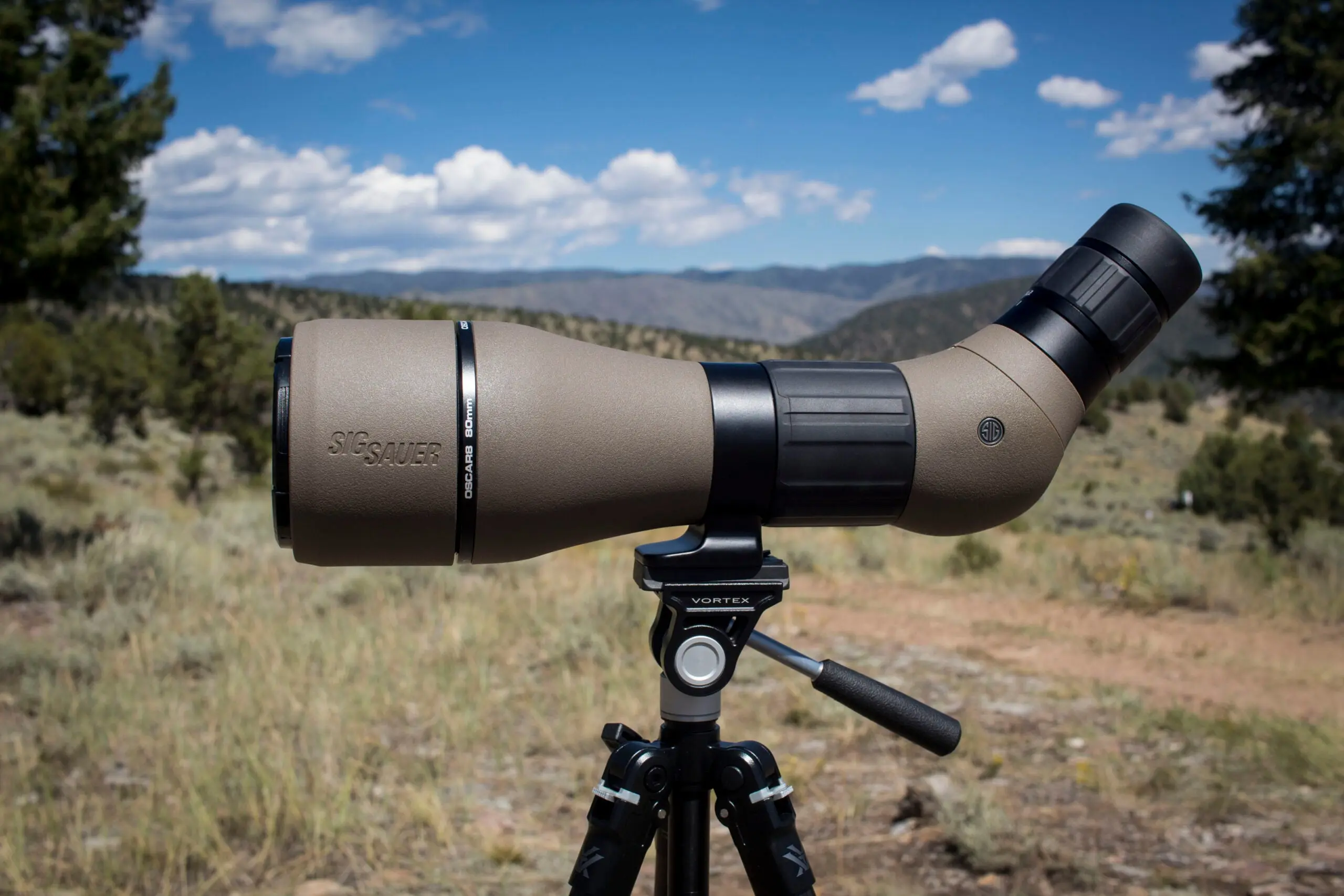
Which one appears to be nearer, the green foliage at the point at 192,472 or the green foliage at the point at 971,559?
the green foliage at the point at 971,559

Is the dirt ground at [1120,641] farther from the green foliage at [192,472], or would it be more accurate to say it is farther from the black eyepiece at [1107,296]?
the green foliage at [192,472]

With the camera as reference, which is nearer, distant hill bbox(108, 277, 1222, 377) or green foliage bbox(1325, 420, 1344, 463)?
green foliage bbox(1325, 420, 1344, 463)

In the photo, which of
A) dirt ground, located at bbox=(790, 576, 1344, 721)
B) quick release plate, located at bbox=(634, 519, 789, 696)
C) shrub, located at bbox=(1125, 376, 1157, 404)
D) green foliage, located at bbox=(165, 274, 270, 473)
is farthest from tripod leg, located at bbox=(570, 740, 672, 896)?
shrub, located at bbox=(1125, 376, 1157, 404)

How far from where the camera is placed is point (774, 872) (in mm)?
1475

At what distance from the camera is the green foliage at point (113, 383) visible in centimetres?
2080

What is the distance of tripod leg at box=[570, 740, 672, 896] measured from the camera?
1.44m

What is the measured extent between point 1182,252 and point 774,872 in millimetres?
1174

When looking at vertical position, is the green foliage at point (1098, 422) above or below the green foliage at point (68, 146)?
below

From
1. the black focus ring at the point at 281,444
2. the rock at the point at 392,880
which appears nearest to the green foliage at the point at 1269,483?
the rock at the point at 392,880

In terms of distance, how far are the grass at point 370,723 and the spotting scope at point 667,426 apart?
2185 millimetres

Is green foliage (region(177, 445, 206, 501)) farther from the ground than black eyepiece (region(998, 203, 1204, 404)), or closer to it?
closer to it

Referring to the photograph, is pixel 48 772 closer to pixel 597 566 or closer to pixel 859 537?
pixel 597 566

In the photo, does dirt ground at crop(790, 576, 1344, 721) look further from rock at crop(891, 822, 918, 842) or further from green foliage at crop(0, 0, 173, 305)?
green foliage at crop(0, 0, 173, 305)

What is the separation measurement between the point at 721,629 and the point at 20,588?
6635 millimetres
